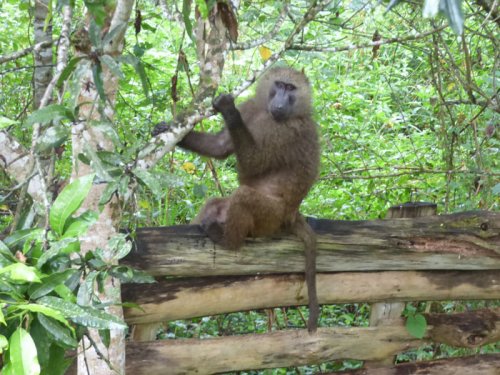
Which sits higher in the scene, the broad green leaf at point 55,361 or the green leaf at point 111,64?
the green leaf at point 111,64

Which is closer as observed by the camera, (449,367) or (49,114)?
(49,114)

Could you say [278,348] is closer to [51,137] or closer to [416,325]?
[416,325]

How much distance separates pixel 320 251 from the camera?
4.23 metres

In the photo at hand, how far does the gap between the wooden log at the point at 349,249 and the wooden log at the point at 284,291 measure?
0.28 feet

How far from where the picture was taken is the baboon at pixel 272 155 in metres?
4.12

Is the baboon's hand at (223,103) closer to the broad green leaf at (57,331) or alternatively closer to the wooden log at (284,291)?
the wooden log at (284,291)

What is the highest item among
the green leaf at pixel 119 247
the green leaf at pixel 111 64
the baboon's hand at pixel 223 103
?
the baboon's hand at pixel 223 103

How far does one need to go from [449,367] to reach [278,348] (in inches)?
45.6

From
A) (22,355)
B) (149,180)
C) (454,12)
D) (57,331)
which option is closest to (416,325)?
(149,180)

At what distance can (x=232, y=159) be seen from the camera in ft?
24.4

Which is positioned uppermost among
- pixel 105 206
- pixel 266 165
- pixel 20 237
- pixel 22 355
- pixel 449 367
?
pixel 266 165

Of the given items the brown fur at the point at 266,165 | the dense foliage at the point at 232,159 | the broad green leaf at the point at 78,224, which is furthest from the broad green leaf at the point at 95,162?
the brown fur at the point at 266,165

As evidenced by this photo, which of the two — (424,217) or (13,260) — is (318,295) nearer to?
(424,217)

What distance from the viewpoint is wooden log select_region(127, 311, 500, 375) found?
3832mm
